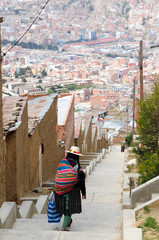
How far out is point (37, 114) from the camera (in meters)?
10.9

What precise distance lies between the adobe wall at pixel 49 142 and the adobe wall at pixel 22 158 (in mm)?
1728

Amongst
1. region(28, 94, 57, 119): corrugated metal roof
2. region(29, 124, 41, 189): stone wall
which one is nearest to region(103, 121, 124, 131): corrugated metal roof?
region(28, 94, 57, 119): corrugated metal roof

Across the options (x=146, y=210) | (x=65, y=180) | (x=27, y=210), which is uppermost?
(x=65, y=180)

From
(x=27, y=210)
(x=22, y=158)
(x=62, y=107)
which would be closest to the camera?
(x=27, y=210)

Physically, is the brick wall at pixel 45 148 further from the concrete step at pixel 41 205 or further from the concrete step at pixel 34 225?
the concrete step at pixel 34 225

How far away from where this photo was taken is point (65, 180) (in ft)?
16.3

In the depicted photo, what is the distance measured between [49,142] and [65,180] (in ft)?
22.8

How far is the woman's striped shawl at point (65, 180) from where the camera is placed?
16.3 ft

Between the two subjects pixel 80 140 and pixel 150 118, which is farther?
pixel 80 140

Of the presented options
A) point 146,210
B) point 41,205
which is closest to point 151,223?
point 146,210

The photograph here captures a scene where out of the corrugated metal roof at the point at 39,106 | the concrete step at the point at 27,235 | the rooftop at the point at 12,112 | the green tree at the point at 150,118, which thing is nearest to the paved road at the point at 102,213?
the concrete step at the point at 27,235

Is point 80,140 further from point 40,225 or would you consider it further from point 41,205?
point 40,225

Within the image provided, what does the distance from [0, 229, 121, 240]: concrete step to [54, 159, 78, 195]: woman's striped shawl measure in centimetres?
54

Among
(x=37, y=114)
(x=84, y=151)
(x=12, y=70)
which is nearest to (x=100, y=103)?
(x=12, y=70)
